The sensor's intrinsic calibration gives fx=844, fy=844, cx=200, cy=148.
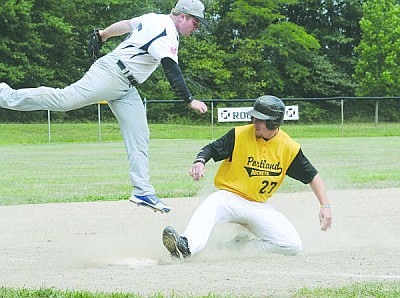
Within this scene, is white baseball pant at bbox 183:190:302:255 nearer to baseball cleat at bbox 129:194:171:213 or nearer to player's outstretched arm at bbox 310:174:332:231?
player's outstretched arm at bbox 310:174:332:231

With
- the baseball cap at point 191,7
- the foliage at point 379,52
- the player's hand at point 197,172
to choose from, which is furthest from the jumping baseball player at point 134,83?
the foliage at point 379,52

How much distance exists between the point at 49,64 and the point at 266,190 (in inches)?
1557

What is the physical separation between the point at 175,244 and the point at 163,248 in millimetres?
852

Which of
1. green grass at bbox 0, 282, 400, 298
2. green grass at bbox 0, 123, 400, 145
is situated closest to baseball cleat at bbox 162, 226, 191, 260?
green grass at bbox 0, 282, 400, 298

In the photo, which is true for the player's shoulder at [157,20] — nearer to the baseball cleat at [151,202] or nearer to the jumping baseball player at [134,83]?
the jumping baseball player at [134,83]

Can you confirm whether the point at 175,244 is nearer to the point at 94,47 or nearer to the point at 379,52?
the point at 94,47

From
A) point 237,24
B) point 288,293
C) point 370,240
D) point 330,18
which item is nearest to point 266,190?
point 370,240

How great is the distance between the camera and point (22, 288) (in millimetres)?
5387

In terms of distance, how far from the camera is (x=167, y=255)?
6.94 meters

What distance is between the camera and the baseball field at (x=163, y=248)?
5.47 meters

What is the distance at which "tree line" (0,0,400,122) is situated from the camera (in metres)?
43.4

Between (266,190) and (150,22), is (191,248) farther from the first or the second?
(150,22)

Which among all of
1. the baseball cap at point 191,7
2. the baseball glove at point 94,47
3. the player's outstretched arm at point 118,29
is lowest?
the baseball glove at point 94,47

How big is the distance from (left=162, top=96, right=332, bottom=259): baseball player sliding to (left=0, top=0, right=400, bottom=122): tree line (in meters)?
34.7
